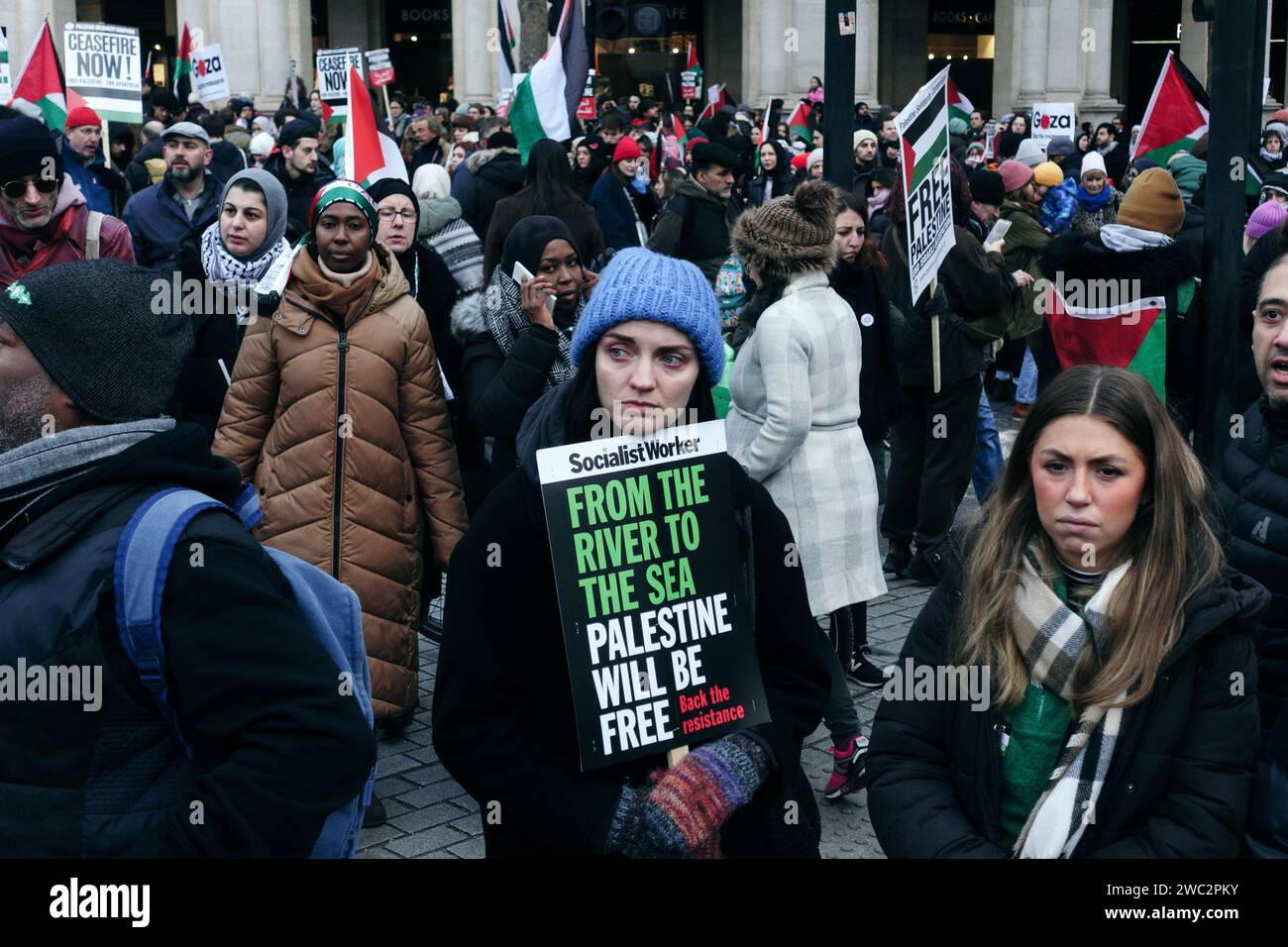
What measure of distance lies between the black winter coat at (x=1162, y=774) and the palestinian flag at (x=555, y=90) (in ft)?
28.0

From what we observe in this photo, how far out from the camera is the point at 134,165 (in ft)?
43.3

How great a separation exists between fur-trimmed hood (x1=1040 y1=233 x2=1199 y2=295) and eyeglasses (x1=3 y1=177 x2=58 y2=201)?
3.74 meters

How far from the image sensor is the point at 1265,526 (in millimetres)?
3314

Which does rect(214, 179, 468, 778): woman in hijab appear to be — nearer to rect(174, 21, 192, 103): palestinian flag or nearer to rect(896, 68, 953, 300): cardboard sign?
rect(896, 68, 953, 300): cardboard sign

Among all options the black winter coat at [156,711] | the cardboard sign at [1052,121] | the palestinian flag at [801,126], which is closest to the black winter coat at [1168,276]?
the black winter coat at [156,711]

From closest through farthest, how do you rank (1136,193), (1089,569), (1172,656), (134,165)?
1. (1172,656)
2. (1089,569)
3. (1136,193)
4. (134,165)

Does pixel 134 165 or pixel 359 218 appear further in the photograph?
pixel 134 165

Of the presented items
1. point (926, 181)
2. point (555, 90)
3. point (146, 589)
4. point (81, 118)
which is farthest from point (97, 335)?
point (81, 118)

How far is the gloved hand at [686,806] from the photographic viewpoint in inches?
99.4

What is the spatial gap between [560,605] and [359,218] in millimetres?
3119

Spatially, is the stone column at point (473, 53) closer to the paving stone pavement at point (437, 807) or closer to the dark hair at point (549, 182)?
the dark hair at point (549, 182)

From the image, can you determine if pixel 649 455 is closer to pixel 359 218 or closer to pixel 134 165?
pixel 359 218

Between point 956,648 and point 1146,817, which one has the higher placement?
point 956,648

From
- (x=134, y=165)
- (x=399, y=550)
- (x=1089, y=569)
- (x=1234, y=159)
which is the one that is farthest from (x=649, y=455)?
(x=134, y=165)
